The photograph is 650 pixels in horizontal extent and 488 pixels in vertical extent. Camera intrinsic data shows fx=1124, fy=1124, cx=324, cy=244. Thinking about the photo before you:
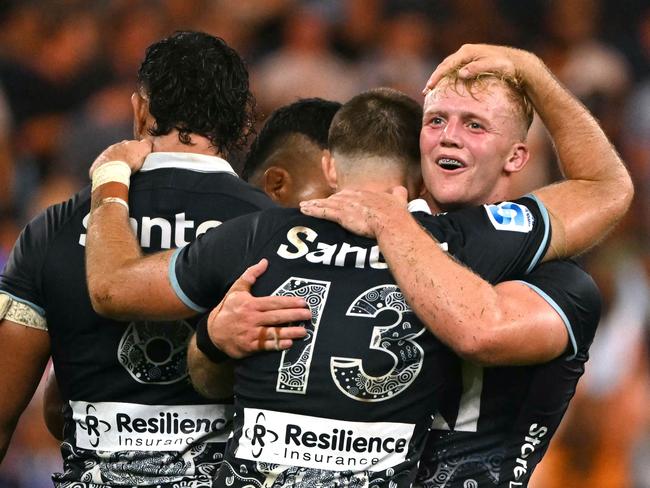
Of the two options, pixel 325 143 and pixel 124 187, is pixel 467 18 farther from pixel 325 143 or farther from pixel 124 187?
pixel 124 187

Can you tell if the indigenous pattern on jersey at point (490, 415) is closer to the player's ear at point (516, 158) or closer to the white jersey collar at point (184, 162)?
the player's ear at point (516, 158)

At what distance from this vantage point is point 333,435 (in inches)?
106

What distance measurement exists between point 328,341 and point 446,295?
31 centimetres

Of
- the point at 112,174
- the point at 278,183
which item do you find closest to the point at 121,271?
the point at 112,174

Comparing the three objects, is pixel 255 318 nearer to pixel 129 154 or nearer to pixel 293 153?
pixel 129 154

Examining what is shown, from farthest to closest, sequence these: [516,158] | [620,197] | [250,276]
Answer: [516,158]
[620,197]
[250,276]

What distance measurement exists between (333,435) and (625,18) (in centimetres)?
596

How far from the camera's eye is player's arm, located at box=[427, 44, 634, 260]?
2.94 meters

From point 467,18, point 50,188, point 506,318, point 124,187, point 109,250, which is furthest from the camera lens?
point 467,18

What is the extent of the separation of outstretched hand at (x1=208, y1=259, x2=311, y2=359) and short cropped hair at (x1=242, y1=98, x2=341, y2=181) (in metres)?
1.36

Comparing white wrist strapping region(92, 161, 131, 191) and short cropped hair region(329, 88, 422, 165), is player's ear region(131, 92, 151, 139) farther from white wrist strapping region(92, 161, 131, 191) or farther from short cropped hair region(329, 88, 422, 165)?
short cropped hair region(329, 88, 422, 165)

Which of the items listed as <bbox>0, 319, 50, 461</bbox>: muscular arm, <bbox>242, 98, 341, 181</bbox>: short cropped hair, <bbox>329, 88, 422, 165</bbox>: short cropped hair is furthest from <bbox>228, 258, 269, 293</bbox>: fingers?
<bbox>242, 98, 341, 181</bbox>: short cropped hair

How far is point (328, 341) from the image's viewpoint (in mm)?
2719

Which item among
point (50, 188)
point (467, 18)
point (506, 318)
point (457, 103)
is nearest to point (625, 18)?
point (467, 18)
